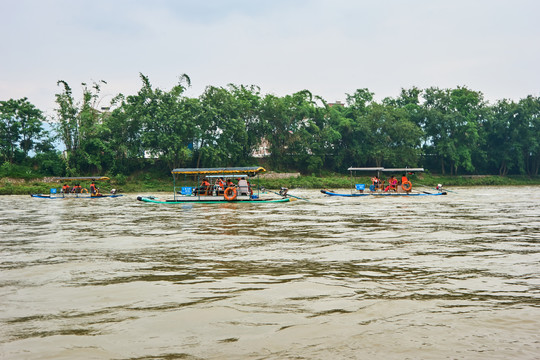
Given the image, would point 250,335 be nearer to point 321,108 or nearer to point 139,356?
point 139,356

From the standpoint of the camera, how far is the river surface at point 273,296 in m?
4.29

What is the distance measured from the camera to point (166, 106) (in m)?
46.3

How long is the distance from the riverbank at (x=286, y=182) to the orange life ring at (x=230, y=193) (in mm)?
16151

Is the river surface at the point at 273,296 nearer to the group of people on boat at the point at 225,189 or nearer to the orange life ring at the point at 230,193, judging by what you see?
the orange life ring at the point at 230,193

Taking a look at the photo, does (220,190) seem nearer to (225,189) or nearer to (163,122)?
(225,189)

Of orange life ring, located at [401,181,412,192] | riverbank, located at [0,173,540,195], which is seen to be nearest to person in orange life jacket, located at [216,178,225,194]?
orange life ring, located at [401,181,412,192]

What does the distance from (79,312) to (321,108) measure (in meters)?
50.9

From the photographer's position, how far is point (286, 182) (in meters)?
48.3

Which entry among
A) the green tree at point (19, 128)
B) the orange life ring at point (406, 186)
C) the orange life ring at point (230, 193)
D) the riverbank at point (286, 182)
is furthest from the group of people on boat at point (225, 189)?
the green tree at point (19, 128)

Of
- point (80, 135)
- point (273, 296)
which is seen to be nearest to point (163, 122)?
point (80, 135)

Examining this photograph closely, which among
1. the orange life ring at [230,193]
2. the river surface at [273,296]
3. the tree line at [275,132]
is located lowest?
the river surface at [273,296]

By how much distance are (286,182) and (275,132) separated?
6784 millimetres

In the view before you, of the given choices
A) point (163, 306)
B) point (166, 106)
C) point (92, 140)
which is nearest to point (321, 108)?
point (166, 106)

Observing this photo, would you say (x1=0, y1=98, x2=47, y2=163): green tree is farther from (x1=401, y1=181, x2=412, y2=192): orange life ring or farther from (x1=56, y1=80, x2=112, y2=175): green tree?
(x1=401, y1=181, x2=412, y2=192): orange life ring
